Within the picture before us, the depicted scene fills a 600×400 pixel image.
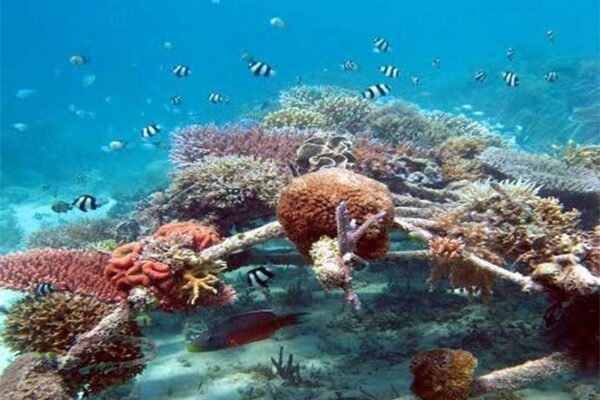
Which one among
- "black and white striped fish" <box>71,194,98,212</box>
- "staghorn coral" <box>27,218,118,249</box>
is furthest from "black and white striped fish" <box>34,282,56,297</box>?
"staghorn coral" <box>27,218,118,249</box>

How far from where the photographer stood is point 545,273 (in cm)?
436

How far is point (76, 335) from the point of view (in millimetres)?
5035

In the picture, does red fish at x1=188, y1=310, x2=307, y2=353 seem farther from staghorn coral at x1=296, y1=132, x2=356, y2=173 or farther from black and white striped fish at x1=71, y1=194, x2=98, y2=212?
black and white striped fish at x1=71, y1=194, x2=98, y2=212

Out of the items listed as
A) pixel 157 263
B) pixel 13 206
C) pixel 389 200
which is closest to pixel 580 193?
pixel 389 200

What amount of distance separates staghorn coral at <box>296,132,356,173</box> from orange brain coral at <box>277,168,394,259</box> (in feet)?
6.57

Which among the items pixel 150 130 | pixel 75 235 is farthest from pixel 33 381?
pixel 150 130

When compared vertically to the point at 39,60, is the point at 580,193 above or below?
below

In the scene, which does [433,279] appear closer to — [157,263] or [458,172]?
[157,263]

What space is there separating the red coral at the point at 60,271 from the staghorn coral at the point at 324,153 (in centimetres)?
299

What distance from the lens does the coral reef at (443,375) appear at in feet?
14.1

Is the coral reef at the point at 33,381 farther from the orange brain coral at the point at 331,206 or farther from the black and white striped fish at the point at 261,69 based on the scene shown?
the black and white striped fish at the point at 261,69

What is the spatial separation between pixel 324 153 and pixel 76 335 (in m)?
3.94

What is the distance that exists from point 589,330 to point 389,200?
2.21 metres

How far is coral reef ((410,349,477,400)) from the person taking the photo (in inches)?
169
